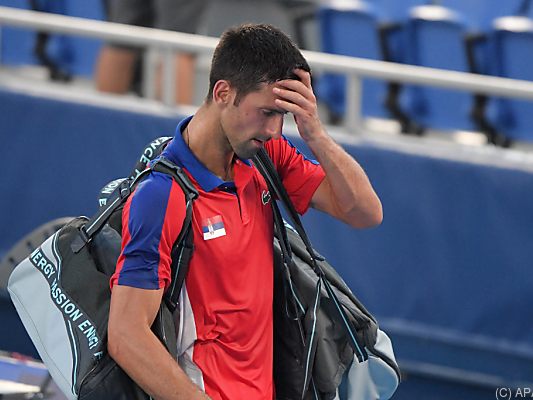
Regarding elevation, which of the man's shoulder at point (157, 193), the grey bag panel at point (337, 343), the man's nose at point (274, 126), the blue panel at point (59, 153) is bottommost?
the blue panel at point (59, 153)

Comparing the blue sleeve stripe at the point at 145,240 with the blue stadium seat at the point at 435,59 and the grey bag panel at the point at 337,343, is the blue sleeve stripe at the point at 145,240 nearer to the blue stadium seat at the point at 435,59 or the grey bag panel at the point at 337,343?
the grey bag panel at the point at 337,343

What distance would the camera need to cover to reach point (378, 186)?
5754 mm

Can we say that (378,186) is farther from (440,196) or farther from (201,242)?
(201,242)

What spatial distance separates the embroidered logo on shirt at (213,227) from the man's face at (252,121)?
18cm

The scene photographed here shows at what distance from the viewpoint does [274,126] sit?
3010mm

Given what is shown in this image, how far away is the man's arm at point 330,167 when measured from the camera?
3.00 metres

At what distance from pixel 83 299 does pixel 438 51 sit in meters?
4.08

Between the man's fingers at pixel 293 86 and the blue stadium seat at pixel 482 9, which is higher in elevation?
the man's fingers at pixel 293 86

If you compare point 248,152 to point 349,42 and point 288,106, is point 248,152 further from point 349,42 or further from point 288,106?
point 349,42

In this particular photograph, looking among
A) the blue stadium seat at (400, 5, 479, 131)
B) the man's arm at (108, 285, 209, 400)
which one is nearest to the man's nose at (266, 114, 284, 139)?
the man's arm at (108, 285, 209, 400)

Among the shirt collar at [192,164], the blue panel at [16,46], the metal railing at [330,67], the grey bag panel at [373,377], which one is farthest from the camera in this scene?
the blue panel at [16,46]

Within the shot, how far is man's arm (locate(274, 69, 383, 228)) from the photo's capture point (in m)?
3.00

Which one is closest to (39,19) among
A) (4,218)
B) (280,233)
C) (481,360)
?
(4,218)

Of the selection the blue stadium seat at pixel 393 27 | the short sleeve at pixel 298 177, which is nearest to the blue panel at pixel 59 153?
the blue stadium seat at pixel 393 27
